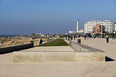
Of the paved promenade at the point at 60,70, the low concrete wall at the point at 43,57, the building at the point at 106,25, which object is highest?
the building at the point at 106,25

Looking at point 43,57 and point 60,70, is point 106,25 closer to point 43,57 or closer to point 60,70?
point 43,57

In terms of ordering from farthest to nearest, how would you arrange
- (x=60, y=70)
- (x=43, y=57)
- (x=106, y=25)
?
(x=106, y=25) < (x=43, y=57) < (x=60, y=70)

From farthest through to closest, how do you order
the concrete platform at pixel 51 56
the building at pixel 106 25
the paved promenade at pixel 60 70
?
the building at pixel 106 25, the concrete platform at pixel 51 56, the paved promenade at pixel 60 70

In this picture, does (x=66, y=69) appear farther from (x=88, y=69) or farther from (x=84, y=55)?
(x=84, y=55)

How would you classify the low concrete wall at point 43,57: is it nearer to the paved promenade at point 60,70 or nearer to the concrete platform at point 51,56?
the concrete platform at point 51,56

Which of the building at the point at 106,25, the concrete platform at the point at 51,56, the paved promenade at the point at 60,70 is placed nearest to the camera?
the paved promenade at the point at 60,70

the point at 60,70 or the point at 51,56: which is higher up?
the point at 51,56

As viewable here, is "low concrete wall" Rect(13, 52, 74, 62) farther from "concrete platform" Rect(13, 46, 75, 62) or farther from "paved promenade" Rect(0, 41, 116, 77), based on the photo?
"paved promenade" Rect(0, 41, 116, 77)

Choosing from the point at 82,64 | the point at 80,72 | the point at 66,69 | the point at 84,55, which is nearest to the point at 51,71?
the point at 66,69

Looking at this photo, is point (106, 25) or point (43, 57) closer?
point (43, 57)

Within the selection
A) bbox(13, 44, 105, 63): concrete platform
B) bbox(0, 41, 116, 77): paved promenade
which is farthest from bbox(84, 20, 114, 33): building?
bbox(0, 41, 116, 77): paved promenade

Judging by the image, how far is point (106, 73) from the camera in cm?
616

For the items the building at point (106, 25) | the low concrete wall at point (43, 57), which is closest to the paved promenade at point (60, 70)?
the low concrete wall at point (43, 57)

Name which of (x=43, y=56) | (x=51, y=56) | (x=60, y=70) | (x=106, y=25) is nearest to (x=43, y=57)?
(x=43, y=56)
